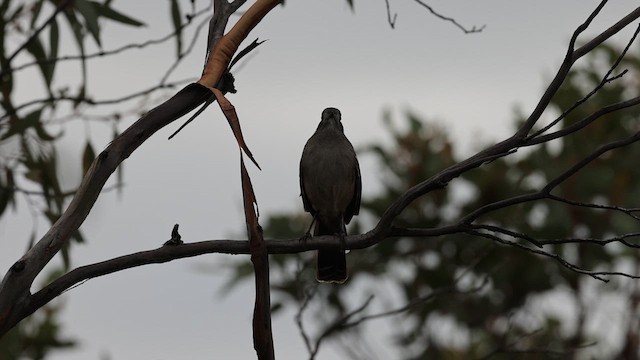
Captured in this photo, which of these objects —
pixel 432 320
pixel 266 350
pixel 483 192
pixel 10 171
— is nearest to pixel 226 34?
pixel 266 350

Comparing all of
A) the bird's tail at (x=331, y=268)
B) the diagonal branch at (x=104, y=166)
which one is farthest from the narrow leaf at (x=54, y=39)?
the diagonal branch at (x=104, y=166)

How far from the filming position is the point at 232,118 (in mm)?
2873

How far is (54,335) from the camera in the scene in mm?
7141

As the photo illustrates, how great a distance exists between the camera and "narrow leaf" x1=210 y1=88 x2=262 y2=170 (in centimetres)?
281

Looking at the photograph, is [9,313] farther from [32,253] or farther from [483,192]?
[483,192]

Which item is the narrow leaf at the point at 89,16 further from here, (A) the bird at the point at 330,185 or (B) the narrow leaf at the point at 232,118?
(B) the narrow leaf at the point at 232,118

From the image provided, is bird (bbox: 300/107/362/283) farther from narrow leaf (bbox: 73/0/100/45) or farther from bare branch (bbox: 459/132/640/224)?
bare branch (bbox: 459/132/640/224)

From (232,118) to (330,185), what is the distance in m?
3.11

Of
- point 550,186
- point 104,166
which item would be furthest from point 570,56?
point 104,166

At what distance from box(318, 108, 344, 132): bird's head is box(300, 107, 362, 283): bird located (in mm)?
26

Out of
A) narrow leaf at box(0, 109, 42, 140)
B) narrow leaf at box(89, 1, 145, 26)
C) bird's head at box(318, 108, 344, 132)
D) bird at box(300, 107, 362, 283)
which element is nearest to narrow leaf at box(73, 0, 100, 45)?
narrow leaf at box(89, 1, 145, 26)

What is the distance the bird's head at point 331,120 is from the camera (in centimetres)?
630

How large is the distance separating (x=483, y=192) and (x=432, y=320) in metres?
1.66

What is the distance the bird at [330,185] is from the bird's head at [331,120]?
0.03 m
